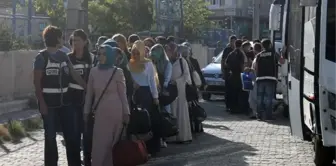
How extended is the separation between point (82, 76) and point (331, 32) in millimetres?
3207

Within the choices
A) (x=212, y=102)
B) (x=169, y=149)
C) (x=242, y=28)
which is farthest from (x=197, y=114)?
(x=242, y=28)

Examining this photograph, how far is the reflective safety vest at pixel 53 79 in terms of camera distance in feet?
26.8

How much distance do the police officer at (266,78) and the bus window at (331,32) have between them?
7502 mm

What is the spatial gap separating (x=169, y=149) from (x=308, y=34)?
12.2 ft

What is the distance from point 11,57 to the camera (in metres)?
16.5

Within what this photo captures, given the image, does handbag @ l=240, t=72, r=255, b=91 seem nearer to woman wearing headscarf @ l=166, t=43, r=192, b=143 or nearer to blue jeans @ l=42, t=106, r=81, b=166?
woman wearing headscarf @ l=166, t=43, r=192, b=143

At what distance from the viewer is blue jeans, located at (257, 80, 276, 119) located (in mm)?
15648

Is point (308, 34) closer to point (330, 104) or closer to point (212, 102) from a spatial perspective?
point (330, 104)

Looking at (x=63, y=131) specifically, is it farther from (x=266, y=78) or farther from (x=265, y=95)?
(x=265, y=95)

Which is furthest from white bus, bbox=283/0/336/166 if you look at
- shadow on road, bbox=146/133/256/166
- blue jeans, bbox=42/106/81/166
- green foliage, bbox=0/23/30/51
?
green foliage, bbox=0/23/30/51

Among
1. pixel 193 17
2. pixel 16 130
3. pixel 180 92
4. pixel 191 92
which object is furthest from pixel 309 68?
pixel 193 17

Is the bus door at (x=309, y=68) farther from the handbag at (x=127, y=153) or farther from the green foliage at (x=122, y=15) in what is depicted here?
the green foliage at (x=122, y=15)

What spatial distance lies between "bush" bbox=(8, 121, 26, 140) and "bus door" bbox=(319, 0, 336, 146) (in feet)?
20.0

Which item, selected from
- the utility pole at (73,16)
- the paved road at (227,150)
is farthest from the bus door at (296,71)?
the utility pole at (73,16)
